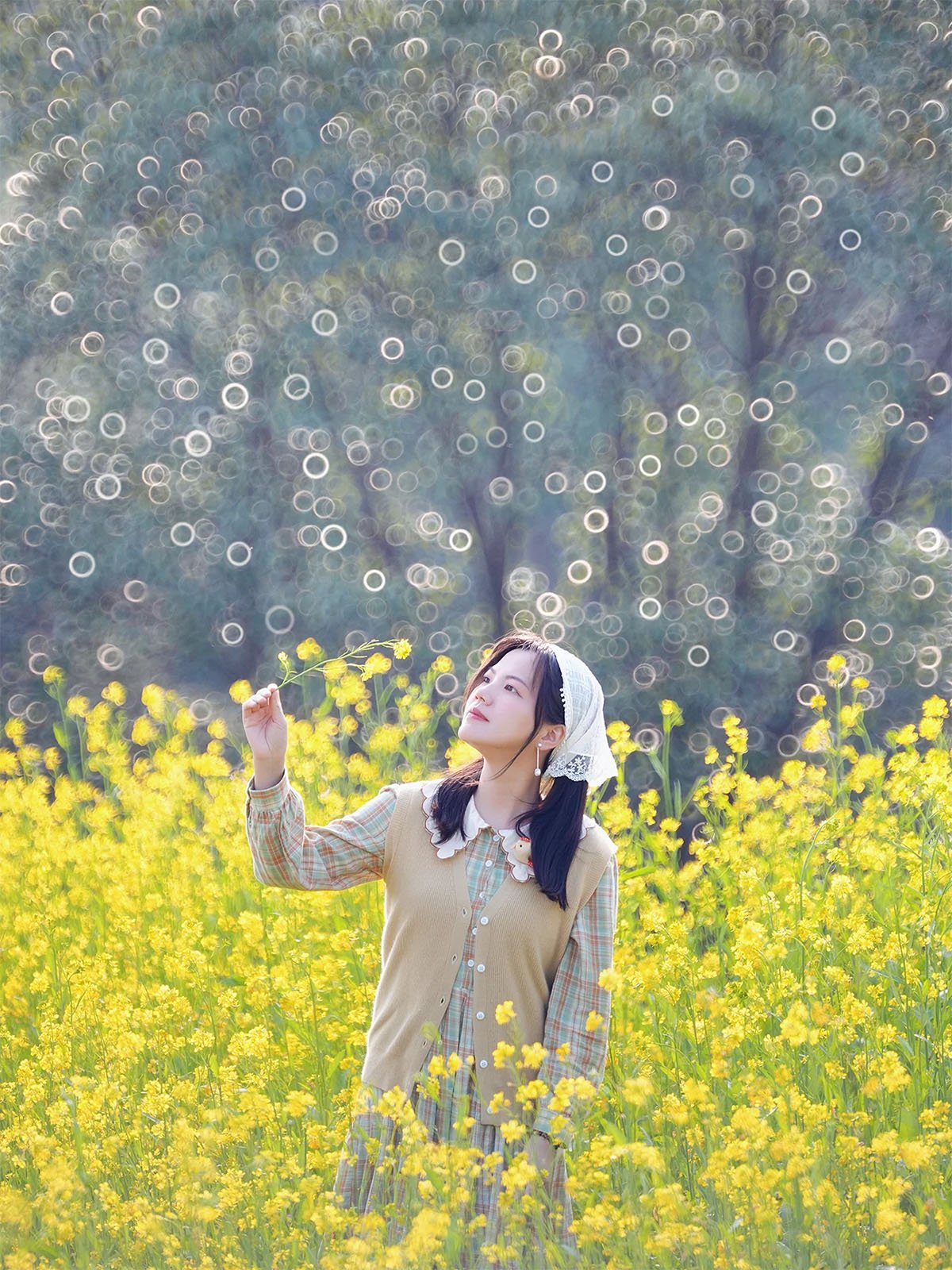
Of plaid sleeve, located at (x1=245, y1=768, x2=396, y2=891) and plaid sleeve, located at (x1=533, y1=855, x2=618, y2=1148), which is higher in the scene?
plaid sleeve, located at (x1=245, y1=768, x2=396, y2=891)

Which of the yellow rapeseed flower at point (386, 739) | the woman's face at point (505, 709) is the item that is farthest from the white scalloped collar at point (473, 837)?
the yellow rapeseed flower at point (386, 739)

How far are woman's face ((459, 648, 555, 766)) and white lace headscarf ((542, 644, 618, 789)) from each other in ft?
0.18

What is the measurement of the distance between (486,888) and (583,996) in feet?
0.86

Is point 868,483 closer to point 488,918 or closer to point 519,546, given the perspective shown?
point 519,546

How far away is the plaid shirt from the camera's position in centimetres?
280

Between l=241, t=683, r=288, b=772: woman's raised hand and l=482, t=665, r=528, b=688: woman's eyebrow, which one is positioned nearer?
l=241, t=683, r=288, b=772: woman's raised hand

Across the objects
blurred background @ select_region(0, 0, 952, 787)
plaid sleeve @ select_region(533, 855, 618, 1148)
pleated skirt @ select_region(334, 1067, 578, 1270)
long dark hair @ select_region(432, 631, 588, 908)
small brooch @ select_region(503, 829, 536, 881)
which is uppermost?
blurred background @ select_region(0, 0, 952, 787)

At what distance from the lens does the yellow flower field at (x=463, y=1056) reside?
7.43 ft

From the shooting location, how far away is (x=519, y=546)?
9617 millimetres

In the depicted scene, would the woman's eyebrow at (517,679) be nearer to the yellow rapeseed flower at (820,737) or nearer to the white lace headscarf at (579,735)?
the white lace headscarf at (579,735)

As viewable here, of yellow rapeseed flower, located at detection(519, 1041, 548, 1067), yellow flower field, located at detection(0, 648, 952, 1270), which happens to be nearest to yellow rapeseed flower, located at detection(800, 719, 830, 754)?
yellow flower field, located at detection(0, 648, 952, 1270)

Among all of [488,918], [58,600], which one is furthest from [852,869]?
[58,600]

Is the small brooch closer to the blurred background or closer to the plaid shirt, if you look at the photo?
the plaid shirt

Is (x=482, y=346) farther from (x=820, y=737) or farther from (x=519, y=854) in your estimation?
(x=519, y=854)
